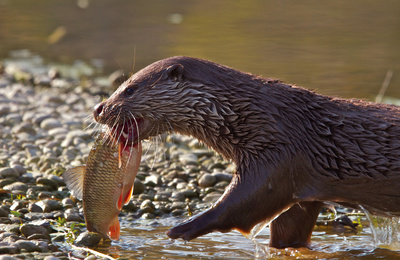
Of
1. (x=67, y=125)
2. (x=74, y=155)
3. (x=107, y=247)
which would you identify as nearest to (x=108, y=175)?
(x=107, y=247)

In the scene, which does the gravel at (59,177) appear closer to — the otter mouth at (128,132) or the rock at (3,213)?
the rock at (3,213)

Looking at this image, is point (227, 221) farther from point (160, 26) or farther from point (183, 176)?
point (160, 26)

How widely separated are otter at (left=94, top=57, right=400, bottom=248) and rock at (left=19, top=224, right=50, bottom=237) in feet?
2.35

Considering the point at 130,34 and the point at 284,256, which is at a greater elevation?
the point at 130,34

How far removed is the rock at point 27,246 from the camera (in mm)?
3879

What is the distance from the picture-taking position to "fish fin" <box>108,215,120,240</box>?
13.4 ft

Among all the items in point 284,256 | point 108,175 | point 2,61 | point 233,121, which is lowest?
point 284,256

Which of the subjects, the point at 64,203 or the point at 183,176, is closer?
the point at 64,203

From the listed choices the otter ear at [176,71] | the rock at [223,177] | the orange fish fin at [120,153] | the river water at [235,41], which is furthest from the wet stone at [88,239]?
the rock at [223,177]

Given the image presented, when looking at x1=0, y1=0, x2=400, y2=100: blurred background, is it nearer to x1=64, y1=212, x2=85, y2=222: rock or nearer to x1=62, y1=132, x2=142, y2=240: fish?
x1=64, y1=212, x2=85, y2=222: rock

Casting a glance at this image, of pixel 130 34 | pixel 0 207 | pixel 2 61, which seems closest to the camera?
pixel 0 207

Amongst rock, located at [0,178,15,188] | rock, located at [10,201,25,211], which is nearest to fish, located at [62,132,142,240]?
rock, located at [10,201,25,211]

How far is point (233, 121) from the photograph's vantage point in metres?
3.99

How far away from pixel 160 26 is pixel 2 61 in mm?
3316
